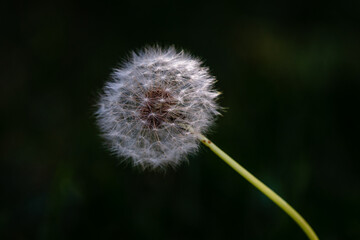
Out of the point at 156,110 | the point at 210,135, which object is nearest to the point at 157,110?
the point at 156,110

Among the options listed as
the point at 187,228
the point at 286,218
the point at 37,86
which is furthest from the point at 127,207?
the point at 37,86

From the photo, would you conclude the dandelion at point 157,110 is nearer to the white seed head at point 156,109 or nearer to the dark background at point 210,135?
the white seed head at point 156,109

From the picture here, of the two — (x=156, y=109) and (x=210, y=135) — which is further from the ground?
(x=210, y=135)

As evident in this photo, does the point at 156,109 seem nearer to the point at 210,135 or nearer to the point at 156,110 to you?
the point at 156,110

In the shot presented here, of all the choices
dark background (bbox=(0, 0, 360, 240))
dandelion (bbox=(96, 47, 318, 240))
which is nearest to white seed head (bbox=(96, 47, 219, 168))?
dandelion (bbox=(96, 47, 318, 240))

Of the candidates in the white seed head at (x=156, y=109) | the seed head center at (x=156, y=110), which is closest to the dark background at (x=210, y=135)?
the white seed head at (x=156, y=109)

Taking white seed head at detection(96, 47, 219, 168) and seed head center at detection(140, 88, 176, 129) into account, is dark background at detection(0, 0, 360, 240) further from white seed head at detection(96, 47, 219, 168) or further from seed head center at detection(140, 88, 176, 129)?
seed head center at detection(140, 88, 176, 129)

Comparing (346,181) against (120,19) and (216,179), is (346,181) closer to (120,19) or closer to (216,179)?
(216,179)

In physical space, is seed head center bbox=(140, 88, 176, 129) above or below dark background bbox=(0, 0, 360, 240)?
below
